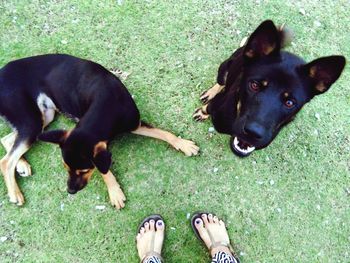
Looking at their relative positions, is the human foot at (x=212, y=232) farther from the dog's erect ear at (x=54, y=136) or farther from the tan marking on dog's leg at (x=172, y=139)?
the dog's erect ear at (x=54, y=136)

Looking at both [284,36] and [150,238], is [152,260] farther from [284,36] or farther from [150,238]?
[284,36]

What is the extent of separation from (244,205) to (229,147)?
2.34 ft

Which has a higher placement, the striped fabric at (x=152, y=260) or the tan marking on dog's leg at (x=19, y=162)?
the tan marking on dog's leg at (x=19, y=162)

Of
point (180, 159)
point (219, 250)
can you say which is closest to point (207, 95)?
point (180, 159)

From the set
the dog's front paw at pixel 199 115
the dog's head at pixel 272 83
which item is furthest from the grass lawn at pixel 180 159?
the dog's head at pixel 272 83

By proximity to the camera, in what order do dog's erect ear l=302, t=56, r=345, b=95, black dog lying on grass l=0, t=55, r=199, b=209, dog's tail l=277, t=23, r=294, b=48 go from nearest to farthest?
dog's erect ear l=302, t=56, r=345, b=95 < dog's tail l=277, t=23, r=294, b=48 < black dog lying on grass l=0, t=55, r=199, b=209

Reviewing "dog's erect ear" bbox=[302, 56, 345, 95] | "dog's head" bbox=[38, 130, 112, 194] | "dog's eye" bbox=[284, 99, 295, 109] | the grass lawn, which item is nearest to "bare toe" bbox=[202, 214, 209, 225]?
the grass lawn

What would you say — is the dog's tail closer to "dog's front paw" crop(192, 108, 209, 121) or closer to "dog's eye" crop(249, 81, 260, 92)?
"dog's eye" crop(249, 81, 260, 92)

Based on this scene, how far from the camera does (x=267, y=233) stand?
15.3 feet

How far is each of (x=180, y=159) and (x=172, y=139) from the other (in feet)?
0.90

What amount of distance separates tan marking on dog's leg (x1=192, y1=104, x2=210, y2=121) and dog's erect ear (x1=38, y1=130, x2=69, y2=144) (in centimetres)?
176

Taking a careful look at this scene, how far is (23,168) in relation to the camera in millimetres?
4520

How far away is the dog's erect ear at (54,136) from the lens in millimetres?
3717

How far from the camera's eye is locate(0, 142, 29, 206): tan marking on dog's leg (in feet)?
14.4
